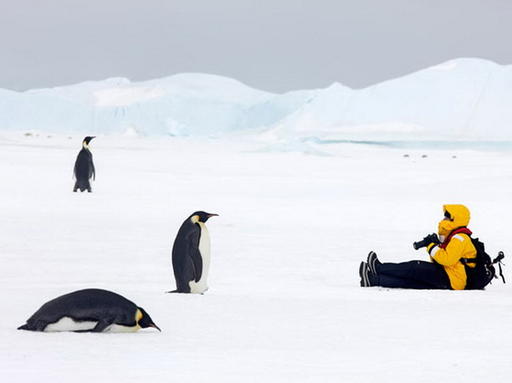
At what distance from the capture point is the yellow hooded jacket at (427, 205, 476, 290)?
5.67 meters

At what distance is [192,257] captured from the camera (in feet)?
18.4

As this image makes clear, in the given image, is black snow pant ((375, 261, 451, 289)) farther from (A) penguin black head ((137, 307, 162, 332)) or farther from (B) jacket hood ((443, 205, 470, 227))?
(A) penguin black head ((137, 307, 162, 332))

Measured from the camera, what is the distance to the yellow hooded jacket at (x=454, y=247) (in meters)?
5.67

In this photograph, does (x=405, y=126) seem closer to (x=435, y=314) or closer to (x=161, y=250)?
(x=161, y=250)

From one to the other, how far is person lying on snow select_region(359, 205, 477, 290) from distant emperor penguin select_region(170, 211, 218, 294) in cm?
107

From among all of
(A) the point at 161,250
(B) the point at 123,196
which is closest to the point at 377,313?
(A) the point at 161,250

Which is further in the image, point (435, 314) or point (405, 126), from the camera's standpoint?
point (405, 126)

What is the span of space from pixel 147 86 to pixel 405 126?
67.7ft

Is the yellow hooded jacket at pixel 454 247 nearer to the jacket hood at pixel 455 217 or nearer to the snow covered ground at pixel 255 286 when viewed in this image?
the jacket hood at pixel 455 217

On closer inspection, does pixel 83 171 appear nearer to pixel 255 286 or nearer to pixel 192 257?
pixel 255 286

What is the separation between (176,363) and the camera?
3.29 m

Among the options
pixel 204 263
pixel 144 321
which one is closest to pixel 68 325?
pixel 144 321

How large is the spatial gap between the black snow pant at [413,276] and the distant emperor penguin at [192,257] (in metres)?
1.13

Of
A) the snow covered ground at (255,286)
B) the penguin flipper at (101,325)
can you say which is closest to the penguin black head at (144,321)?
the snow covered ground at (255,286)
